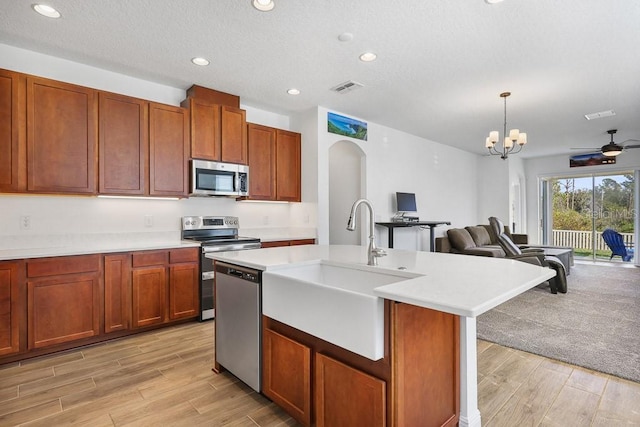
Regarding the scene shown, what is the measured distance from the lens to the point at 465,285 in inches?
49.5

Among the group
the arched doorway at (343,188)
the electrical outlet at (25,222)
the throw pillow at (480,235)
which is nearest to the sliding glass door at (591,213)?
the throw pillow at (480,235)

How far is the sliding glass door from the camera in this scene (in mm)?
7480

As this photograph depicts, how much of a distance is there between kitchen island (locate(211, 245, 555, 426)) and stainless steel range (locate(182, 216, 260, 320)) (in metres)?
1.34

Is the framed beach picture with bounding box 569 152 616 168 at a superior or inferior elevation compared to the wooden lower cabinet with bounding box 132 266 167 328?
superior

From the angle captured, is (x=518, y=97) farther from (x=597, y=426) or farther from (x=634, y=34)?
(x=597, y=426)

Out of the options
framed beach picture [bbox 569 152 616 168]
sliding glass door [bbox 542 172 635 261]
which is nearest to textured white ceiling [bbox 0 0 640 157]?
framed beach picture [bbox 569 152 616 168]

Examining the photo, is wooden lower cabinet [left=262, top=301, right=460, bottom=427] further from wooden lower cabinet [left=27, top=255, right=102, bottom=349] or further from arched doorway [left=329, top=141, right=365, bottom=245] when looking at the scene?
arched doorway [left=329, top=141, right=365, bottom=245]

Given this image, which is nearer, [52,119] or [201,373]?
[201,373]

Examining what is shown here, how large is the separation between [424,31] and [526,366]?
278 centimetres

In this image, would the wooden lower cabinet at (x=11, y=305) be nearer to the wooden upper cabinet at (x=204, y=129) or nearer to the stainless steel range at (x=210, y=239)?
the stainless steel range at (x=210, y=239)

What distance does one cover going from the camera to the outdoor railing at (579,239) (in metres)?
7.51

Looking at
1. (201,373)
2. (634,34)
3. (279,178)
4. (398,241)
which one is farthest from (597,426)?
(398,241)

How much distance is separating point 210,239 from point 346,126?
266 centimetres

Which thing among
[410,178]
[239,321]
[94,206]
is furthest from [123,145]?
[410,178]
